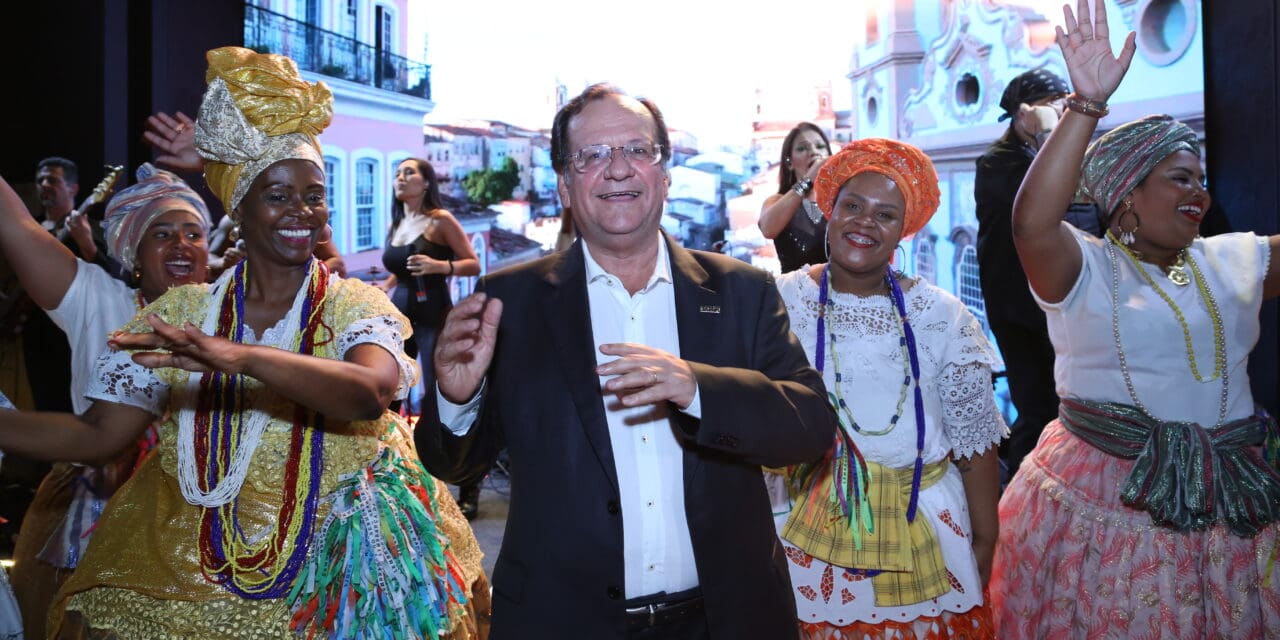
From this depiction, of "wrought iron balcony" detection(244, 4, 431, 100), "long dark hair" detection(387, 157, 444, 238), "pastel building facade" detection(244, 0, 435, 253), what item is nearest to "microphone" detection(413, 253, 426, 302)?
"long dark hair" detection(387, 157, 444, 238)

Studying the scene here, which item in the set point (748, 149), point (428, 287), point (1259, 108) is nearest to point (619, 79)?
point (748, 149)

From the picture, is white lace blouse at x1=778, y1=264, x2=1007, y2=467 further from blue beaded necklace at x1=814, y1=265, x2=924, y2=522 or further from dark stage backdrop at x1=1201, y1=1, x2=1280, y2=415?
dark stage backdrop at x1=1201, y1=1, x2=1280, y2=415

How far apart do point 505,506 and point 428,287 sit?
1626 millimetres

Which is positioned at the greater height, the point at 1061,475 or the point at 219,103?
the point at 219,103

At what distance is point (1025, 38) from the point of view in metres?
6.11

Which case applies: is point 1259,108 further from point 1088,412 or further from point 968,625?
point 968,625

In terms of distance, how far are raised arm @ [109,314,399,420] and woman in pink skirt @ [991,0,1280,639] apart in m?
1.90

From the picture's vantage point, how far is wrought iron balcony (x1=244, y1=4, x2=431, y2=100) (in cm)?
687

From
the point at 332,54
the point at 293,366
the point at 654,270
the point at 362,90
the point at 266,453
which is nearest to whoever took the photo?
the point at 293,366

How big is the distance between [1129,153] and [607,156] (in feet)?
6.08

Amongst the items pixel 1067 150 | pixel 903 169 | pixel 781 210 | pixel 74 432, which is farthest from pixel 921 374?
pixel 74 432

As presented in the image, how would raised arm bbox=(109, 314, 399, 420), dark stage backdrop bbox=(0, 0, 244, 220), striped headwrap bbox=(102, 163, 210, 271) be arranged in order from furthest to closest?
1. dark stage backdrop bbox=(0, 0, 244, 220)
2. striped headwrap bbox=(102, 163, 210, 271)
3. raised arm bbox=(109, 314, 399, 420)

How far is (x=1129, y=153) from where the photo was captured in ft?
10.1

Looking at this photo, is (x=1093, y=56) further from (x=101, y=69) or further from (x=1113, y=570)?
(x=101, y=69)
